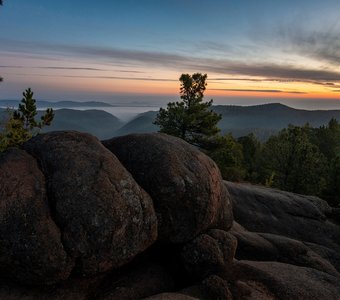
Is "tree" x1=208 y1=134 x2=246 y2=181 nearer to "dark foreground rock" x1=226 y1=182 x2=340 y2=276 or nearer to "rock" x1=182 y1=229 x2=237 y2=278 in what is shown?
"dark foreground rock" x1=226 y1=182 x2=340 y2=276

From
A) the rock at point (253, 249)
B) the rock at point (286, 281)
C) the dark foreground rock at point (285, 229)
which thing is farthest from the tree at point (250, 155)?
the rock at point (286, 281)

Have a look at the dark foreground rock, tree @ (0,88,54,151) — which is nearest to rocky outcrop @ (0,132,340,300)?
the dark foreground rock

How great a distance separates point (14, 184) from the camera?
11.3 metres

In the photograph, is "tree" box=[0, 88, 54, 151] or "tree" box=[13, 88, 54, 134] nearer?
"tree" box=[0, 88, 54, 151]

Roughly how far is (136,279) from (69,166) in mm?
5108

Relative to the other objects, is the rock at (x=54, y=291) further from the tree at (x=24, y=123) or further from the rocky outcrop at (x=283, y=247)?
the tree at (x=24, y=123)

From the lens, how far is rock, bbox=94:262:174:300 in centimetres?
1226

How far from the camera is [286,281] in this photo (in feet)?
45.0

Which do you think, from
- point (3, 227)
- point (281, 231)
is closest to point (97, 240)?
point (3, 227)

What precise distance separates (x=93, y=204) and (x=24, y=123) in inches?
962

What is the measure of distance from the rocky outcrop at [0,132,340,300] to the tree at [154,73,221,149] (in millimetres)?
27475

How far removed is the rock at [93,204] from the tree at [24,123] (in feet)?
50.7

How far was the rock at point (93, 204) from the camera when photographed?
1132 centimetres

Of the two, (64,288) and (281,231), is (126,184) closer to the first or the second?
(64,288)
